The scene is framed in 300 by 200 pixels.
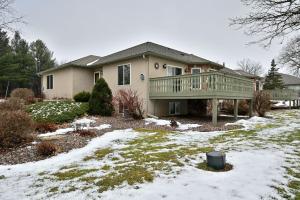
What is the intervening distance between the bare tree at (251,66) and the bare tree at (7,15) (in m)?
64.0

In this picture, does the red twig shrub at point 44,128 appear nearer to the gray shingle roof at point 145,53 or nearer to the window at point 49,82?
the gray shingle roof at point 145,53

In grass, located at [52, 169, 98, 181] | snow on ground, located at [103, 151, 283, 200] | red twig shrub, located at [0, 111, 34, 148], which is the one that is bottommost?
grass, located at [52, 169, 98, 181]

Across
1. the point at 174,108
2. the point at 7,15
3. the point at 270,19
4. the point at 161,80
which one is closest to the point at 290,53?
the point at 174,108

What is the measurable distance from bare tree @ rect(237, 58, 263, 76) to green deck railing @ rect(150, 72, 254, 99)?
54140 mm

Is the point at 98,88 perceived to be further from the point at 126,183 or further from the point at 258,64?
the point at 258,64

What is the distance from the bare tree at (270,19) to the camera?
26.5 feet

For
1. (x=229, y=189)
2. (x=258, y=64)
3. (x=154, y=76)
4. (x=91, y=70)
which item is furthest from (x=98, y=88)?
(x=258, y=64)

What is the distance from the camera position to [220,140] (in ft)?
26.0

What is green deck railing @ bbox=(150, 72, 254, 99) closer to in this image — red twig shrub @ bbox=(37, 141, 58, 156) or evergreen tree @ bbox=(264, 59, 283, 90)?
red twig shrub @ bbox=(37, 141, 58, 156)

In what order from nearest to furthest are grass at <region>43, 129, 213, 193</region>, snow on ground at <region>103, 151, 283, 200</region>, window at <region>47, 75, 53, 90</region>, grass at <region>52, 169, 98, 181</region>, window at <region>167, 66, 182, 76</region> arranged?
1. snow on ground at <region>103, 151, 283, 200</region>
2. grass at <region>43, 129, 213, 193</region>
3. grass at <region>52, 169, 98, 181</region>
4. window at <region>167, 66, 182, 76</region>
5. window at <region>47, 75, 53, 90</region>

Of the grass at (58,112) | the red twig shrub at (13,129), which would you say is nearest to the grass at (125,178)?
the red twig shrub at (13,129)

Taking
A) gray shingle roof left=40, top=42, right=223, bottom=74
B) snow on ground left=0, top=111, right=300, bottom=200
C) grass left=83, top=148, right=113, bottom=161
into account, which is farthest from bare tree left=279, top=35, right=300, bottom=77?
grass left=83, top=148, right=113, bottom=161

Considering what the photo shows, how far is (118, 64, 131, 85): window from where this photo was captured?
15.8 m

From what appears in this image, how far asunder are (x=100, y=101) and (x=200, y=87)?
235 inches
